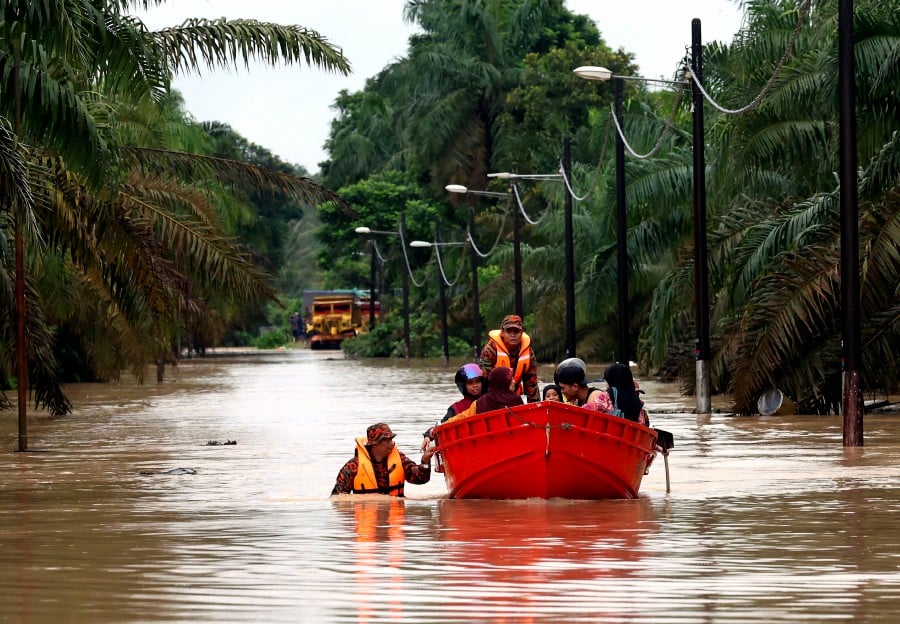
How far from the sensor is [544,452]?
52.2 feet

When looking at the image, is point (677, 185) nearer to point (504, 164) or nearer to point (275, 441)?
point (275, 441)

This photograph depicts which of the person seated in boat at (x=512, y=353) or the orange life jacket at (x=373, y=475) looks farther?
the person seated in boat at (x=512, y=353)

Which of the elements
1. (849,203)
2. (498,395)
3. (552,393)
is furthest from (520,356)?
(849,203)

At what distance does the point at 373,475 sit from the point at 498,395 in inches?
52.1

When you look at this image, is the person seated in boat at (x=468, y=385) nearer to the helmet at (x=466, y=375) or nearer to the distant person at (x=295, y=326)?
the helmet at (x=466, y=375)

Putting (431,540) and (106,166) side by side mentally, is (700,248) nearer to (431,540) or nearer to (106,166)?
(106,166)

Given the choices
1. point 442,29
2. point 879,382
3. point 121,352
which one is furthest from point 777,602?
point 442,29

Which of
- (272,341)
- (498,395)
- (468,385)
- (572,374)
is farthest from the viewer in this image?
(272,341)

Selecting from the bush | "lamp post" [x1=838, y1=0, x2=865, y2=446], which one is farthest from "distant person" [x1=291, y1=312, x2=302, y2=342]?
"lamp post" [x1=838, y1=0, x2=865, y2=446]

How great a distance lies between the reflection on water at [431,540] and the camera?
10094mm

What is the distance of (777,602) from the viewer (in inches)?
397

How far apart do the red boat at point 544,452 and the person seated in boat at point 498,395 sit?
11.2 inches

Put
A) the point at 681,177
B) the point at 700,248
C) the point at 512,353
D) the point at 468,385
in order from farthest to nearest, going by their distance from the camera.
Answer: the point at 681,177
the point at 700,248
the point at 512,353
the point at 468,385

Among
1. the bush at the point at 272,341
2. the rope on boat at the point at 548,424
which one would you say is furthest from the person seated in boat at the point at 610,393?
the bush at the point at 272,341
